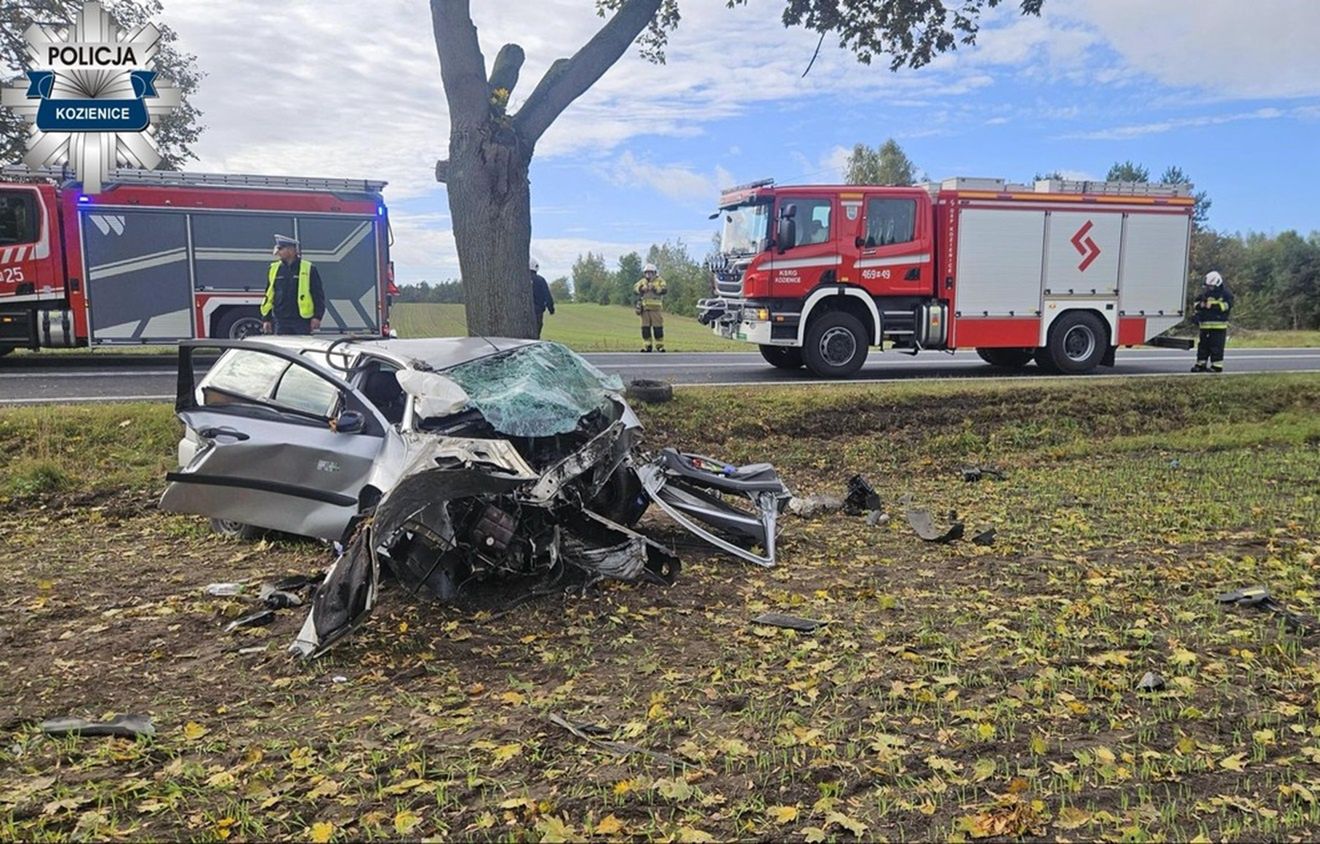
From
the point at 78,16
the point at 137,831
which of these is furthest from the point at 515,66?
the point at 78,16

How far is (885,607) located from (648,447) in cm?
513

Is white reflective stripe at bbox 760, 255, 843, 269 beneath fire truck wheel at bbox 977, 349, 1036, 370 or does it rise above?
above

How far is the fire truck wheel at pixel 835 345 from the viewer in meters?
14.4

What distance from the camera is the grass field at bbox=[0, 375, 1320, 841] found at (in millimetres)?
3262

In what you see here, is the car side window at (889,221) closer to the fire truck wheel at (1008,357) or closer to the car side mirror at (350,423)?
the fire truck wheel at (1008,357)

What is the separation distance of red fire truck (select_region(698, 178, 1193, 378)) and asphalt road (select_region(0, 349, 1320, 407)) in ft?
1.96

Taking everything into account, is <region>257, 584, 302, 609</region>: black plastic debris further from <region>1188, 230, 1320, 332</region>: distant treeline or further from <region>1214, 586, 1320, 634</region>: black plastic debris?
<region>1188, 230, 1320, 332</region>: distant treeline

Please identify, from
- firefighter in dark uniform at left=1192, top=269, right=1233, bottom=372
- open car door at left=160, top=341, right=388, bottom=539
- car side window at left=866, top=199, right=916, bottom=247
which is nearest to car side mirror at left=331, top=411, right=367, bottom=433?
open car door at left=160, top=341, right=388, bottom=539

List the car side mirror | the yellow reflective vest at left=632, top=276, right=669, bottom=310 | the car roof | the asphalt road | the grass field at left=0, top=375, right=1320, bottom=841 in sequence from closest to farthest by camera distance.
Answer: the grass field at left=0, top=375, right=1320, bottom=841
the car side mirror
the car roof
the asphalt road
the yellow reflective vest at left=632, top=276, right=669, bottom=310

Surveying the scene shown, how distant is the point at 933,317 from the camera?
14.8m

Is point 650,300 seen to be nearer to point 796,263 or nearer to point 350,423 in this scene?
point 796,263

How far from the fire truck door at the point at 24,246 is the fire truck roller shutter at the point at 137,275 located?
1.72ft

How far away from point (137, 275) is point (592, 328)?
27823 millimetres

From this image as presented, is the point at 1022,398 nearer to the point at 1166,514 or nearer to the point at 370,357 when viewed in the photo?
the point at 1166,514
